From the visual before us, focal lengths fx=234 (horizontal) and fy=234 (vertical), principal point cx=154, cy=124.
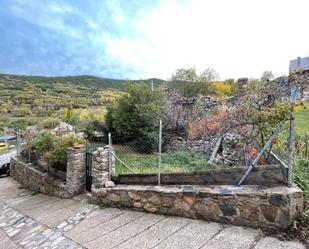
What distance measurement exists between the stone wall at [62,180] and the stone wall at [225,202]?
2069mm

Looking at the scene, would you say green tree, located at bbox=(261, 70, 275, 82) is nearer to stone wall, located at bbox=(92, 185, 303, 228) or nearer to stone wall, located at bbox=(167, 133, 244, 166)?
stone wall, located at bbox=(167, 133, 244, 166)

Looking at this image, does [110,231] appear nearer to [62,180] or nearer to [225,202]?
[225,202]

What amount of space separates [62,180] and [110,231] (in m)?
3.57

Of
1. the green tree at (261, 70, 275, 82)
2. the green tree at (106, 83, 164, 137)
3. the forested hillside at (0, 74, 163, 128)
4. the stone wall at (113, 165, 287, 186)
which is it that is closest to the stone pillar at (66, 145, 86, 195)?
the stone wall at (113, 165, 287, 186)

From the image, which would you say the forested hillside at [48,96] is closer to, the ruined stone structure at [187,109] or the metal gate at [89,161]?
the ruined stone structure at [187,109]

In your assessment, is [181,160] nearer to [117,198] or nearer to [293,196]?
[117,198]

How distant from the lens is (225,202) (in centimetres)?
307

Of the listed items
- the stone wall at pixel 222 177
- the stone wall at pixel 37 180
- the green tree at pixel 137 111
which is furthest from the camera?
the green tree at pixel 137 111

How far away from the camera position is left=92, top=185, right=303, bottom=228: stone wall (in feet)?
8.77

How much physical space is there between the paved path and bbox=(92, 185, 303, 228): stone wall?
0.41 feet

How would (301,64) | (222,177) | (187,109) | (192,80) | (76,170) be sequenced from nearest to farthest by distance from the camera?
(222,177)
(301,64)
(76,170)
(187,109)
(192,80)

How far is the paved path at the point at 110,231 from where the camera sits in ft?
9.00

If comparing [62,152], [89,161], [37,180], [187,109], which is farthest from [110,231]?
[187,109]

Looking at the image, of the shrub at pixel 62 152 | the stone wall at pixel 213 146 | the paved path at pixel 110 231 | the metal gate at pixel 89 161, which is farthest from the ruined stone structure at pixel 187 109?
the paved path at pixel 110 231
